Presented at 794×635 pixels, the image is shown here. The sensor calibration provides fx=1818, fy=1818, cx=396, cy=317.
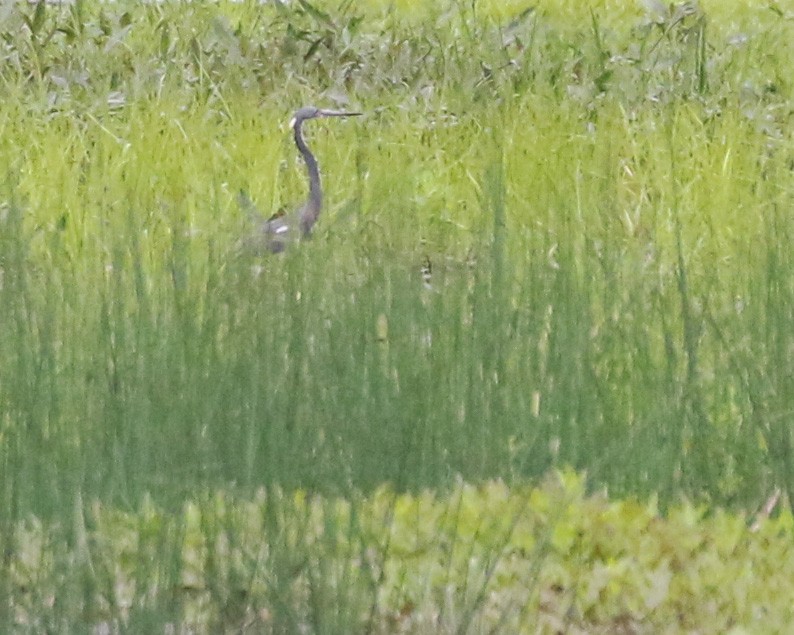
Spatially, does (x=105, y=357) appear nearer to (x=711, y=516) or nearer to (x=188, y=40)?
(x=711, y=516)

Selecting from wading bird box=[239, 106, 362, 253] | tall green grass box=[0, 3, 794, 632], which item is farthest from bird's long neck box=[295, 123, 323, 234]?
tall green grass box=[0, 3, 794, 632]

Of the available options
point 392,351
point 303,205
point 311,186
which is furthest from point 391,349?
point 303,205

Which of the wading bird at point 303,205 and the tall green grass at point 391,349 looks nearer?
the tall green grass at point 391,349

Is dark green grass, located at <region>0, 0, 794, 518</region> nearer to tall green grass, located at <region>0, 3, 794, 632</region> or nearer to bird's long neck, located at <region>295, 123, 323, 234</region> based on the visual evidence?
tall green grass, located at <region>0, 3, 794, 632</region>

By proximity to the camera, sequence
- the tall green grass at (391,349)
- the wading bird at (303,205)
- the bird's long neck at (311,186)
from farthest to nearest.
A: 1. the bird's long neck at (311,186)
2. the wading bird at (303,205)
3. the tall green grass at (391,349)

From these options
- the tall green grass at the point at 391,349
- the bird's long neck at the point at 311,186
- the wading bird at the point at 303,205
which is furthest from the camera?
the bird's long neck at the point at 311,186

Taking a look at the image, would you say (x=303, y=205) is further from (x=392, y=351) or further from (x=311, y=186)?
(x=392, y=351)

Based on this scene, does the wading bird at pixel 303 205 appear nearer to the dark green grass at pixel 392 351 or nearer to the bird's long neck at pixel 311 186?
the bird's long neck at pixel 311 186

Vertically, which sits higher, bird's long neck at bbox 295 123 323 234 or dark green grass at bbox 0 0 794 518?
bird's long neck at bbox 295 123 323 234

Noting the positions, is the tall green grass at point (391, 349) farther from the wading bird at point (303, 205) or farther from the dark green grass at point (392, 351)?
the wading bird at point (303, 205)

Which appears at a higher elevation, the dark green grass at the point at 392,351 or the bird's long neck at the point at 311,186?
the bird's long neck at the point at 311,186

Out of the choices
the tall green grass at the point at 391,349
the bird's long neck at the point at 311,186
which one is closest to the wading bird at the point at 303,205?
the bird's long neck at the point at 311,186

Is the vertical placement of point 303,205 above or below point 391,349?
above

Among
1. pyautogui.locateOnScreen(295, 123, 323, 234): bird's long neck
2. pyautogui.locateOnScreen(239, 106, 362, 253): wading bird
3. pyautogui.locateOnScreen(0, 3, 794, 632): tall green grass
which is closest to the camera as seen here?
pyautogui.locateOnScreen(0, 3, 794, 632): tall green grass
